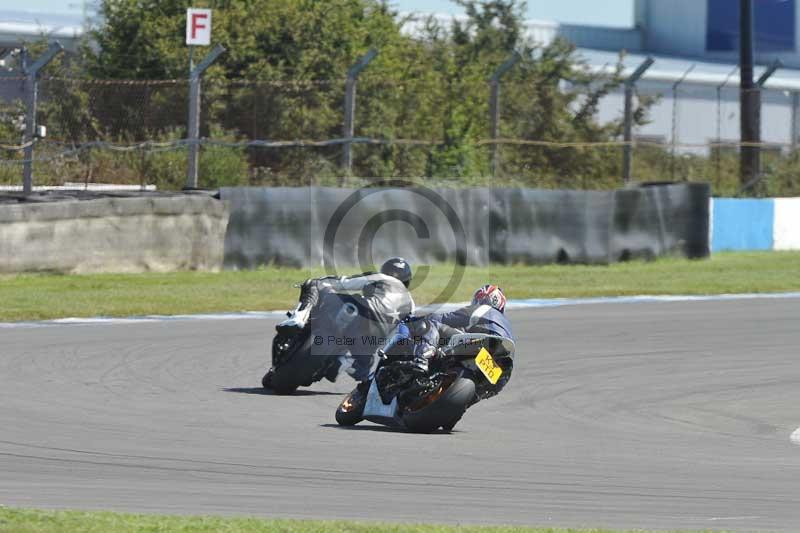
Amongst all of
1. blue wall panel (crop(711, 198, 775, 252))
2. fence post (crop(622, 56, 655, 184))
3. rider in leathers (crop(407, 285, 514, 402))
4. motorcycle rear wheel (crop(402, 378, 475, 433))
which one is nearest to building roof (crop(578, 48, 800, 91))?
blue wall panel (crop(711, 198, 775, 252))

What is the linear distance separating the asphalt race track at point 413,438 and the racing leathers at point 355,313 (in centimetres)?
40

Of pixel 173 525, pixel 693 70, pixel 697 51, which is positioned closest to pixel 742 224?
pixel 173 525

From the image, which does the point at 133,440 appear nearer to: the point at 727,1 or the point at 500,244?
the point at 500,244

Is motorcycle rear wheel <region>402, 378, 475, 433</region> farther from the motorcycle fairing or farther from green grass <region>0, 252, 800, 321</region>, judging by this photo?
green grass <region>0, 252, 800, 321</region>

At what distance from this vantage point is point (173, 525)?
21.7 ft

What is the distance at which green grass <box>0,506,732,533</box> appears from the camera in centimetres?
650

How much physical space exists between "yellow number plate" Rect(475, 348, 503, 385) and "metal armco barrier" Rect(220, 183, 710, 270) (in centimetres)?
1243

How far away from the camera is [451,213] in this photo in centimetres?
2436

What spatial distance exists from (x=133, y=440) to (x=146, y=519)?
2.68 m

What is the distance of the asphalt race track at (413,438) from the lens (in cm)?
750

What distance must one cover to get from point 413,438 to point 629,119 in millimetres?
19012

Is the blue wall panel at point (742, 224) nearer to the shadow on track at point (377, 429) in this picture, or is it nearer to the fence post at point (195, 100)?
the fence post at point (195, 100)

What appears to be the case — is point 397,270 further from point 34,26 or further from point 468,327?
point 34,26

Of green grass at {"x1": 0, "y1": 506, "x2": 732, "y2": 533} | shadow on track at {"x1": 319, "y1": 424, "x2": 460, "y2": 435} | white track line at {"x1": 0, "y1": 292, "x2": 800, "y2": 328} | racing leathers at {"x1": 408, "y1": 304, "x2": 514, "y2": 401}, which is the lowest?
shadow on track at {"x1": 319, "y1": 424, "x2": 460, "y2": 435}
